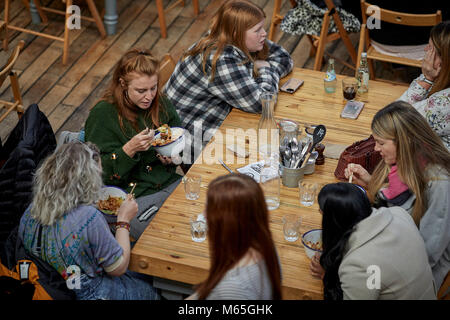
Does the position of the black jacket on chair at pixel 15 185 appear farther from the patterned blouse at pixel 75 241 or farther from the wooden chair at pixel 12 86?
the wooden chair at pixel 12 86

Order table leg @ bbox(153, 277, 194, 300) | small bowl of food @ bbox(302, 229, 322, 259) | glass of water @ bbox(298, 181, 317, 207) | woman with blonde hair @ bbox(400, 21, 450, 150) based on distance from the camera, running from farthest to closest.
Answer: woman with blonde hair @ bbox(400, 21, 450, 150) < glass of water @ bbox(298, 181, 317, 207) < table leg @ bbox(153, 277, 194, 300) < small bowl of food @ bbox(302, 229, 322, 259)

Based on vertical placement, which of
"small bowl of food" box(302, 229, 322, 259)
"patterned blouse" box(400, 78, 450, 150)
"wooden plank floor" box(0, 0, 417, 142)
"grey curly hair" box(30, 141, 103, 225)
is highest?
"grey curly hair" box(30, 141, 103, 225)

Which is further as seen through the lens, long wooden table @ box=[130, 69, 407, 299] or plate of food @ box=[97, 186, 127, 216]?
plate of food @ box=[97, 186, 127, 216]

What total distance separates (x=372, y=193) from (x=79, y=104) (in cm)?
285

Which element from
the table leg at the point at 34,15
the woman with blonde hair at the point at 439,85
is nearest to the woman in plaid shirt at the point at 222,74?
the woman with blonde hair at the point at 439,85

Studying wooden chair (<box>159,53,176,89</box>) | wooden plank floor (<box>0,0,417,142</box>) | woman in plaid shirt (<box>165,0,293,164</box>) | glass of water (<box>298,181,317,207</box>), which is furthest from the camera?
wooden plank floor (<box>0,0,417,142</box>)

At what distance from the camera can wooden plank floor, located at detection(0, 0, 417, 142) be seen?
480cm

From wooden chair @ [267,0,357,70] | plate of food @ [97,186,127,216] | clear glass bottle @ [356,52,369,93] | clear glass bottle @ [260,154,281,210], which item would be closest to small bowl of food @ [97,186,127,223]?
plate of food @ [97,186,127,216]

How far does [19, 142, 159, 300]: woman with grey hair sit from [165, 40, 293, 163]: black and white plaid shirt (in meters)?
1.08

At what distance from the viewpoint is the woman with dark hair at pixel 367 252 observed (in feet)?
7.04

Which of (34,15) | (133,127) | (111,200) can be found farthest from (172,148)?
(34,15)

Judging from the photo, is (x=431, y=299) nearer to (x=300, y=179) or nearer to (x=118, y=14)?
(x=300, y=179)

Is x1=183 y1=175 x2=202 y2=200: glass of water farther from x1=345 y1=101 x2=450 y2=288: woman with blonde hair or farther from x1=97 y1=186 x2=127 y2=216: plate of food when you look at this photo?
x1=345 y1=101 x2=450 y2=288: woman with blonde hair

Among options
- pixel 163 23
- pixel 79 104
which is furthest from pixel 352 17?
pixel 79 104
